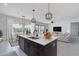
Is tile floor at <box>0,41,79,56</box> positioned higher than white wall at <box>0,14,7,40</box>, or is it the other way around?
white wall at <box>0,14,7,40</box>

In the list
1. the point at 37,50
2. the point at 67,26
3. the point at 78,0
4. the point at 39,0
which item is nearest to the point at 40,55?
the point at 37,50

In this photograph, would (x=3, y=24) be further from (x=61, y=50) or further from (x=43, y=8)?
(x=61, y=50)

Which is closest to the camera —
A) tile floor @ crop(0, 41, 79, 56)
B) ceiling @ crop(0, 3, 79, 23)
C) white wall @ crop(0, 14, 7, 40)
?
tile floor @ crop(0, 41, 79, 56)

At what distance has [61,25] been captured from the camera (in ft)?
41.3

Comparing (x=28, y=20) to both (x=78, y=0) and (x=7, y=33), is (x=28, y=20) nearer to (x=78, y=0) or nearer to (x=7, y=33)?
(x=7, y=33)

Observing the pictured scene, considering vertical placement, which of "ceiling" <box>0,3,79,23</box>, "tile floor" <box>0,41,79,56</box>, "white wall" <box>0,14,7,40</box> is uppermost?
"ceiling" <box>0,3,79,23</box>

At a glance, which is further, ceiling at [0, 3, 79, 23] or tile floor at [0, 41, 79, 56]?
ceiling at [0, 3, 79, 23]

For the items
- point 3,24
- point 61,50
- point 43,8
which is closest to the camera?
point 61,50

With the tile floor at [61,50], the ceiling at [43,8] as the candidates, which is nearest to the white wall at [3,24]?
the ceiling at [43,8]

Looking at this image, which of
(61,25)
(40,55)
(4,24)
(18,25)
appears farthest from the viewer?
(61,25)

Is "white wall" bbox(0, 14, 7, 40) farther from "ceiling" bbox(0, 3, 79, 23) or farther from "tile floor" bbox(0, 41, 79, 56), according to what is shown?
"tile floor" bbox(0, 41, 79, 56)

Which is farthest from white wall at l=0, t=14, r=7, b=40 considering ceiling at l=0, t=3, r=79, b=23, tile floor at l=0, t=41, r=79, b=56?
tile floor at l=0, t=41, r=79, b=56

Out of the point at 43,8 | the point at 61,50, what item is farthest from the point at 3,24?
the point at 61,50

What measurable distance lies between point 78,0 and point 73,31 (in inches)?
295
